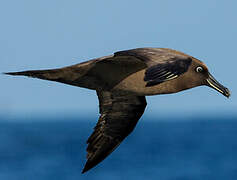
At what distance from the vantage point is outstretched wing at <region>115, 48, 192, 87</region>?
10812mm

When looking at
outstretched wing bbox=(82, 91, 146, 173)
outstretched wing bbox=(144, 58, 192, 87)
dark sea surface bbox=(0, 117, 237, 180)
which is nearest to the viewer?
outstretched wing bbox=(144, 58, 192, 87)

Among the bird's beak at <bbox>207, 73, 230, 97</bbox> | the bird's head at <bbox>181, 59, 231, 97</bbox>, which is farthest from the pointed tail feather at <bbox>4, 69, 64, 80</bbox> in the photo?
the bird's beak at <bbox>207, 73, 230, 97</bbox>

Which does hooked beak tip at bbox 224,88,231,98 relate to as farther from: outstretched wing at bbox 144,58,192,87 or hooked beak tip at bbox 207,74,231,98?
outstretched wing at bbox 144,58,192,87

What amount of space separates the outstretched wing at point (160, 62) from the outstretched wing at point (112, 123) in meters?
2.12

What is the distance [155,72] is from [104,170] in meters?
50.2

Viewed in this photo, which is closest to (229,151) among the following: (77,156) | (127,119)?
(77,156)

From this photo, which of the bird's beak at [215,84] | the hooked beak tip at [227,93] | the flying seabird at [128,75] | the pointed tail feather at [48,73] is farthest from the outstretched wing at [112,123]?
the hooked beak tip at [227,93]

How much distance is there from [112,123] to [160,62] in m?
3.03

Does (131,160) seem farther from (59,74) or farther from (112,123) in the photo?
(59,74)

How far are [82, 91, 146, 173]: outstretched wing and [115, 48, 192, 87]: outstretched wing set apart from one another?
6.95 ft

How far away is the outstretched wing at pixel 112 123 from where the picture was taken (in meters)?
13.9

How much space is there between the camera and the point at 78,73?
40.7 feet

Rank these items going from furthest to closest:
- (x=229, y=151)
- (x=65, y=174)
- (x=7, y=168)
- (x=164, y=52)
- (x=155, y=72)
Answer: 1. (x=229, y=151)
2. (x=7, y=168)
3. (x=65, y=174)
4. (x=164, y=52)
5. (x=155, y=72)

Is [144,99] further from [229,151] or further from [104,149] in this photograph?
[229,151]
